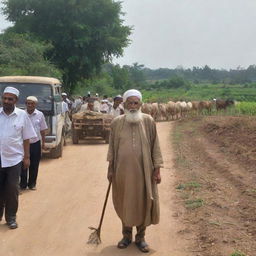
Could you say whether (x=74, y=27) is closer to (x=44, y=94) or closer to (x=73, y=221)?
(x=44, y=94)

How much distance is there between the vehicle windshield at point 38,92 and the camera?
40.8 ft

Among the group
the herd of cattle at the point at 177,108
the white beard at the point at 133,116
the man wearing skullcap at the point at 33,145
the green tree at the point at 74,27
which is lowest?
the herd of cattle at the point at 177,108

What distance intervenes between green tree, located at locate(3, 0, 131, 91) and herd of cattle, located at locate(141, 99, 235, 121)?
4378mm

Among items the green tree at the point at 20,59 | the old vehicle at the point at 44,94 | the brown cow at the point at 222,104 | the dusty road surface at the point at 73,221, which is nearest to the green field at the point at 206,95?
the brown cow at the point at 222,104

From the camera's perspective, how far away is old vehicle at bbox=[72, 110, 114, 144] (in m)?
16.8

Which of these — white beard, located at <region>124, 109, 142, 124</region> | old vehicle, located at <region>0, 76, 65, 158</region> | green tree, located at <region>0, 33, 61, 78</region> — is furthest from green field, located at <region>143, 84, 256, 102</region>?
white beard, located at <region>124, 109, 142, 124</region>

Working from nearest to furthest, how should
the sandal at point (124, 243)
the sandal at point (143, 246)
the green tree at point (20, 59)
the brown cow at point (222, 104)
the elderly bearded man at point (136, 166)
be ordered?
the elderly bearded man at point (136, 166)
the sandal at point (143, 246)
the sandal at point (124, 243)
the green tree at point (20, 59)
the brown cow at point (222, 104)

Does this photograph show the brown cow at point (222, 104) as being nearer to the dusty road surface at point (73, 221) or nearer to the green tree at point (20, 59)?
the green tree at point (20, 59)

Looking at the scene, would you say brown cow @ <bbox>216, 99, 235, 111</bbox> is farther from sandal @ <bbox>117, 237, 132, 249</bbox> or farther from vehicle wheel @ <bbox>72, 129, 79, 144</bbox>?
sandal @ <bbox>117, 237, 132, 249</bbox>

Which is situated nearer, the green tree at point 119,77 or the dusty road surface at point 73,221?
the dusty road surface at point 73,221

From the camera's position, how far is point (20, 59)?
67.0ft

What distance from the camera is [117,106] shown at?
46.8 feet

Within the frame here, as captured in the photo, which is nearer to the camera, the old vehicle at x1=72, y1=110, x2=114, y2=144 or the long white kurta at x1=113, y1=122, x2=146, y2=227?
the long white kurta at x1=113, y1=122, x2=146, y2=227

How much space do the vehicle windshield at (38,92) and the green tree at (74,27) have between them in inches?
657
